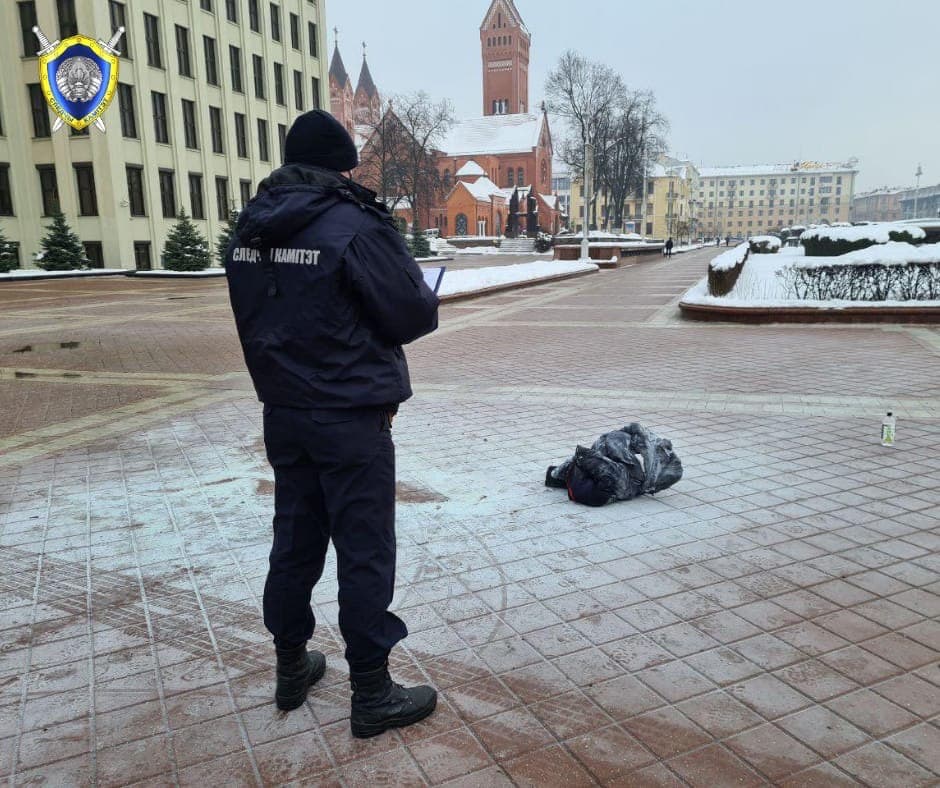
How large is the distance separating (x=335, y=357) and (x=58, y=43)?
35816mm

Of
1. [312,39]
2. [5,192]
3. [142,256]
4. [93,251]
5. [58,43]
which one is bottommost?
[142,256]

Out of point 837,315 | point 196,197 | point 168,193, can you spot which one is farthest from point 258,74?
point 837,315

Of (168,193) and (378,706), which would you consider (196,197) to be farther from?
(378,706)

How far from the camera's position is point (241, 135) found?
Result: 1630 inches

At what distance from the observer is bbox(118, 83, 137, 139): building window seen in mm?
33531

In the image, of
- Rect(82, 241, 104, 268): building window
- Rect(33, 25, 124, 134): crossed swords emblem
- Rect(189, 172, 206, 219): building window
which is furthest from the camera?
Rect(189, 172, 206, 219): building window

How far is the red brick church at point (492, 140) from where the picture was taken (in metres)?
81.2

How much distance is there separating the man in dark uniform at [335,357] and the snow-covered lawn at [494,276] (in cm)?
1597

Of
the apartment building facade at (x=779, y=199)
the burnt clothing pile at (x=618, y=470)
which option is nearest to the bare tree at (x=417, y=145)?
the burnt clothing pile at (x=618, y=470)

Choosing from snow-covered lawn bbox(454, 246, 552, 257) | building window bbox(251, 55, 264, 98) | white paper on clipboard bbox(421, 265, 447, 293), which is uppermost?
building window bbox(251, 55, 264, 98)

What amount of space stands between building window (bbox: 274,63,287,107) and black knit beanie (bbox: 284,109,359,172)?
45517mm

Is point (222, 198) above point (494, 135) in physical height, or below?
below

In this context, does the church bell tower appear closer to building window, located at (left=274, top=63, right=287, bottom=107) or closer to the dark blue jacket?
building window, located at (left=274, top=63, right=287, bottom=107)

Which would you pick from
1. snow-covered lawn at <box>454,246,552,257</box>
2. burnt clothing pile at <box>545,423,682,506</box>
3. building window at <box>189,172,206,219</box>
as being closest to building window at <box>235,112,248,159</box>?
building window at <box>189,172,206,219</box>
